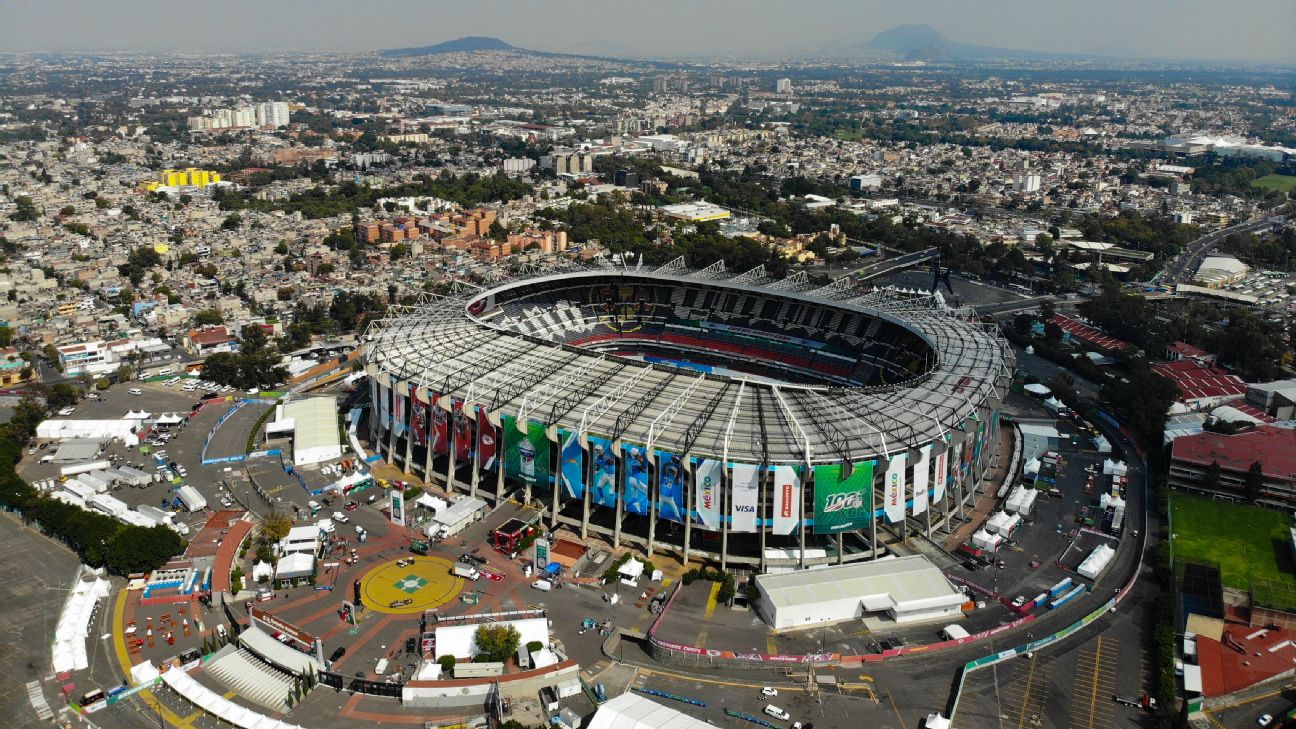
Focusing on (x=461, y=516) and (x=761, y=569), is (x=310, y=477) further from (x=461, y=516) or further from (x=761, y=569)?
(x=761, y=569)

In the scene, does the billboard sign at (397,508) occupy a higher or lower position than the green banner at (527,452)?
lower

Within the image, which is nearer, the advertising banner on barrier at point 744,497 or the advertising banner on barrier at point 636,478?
the advertising banner on barrier at point 744,497

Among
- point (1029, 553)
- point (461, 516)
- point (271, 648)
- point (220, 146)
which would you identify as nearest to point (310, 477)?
point (461, 516)

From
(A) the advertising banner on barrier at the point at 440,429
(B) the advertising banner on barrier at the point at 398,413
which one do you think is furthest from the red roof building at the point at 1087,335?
(B) the advertising banner on barrier at the point at 398,413

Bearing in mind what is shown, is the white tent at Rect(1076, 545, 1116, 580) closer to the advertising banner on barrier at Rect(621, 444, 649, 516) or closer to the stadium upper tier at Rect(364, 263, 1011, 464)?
the stadium upper tier at Rect(364, 263, 1011, 464)

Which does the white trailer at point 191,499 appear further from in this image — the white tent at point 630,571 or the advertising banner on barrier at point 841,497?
the advertising banner on barrier at point 841,497

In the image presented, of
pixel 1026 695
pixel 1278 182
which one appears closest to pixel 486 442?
pixel 1026 695

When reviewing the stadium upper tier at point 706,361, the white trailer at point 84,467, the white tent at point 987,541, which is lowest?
the white trailer at point 84,467
